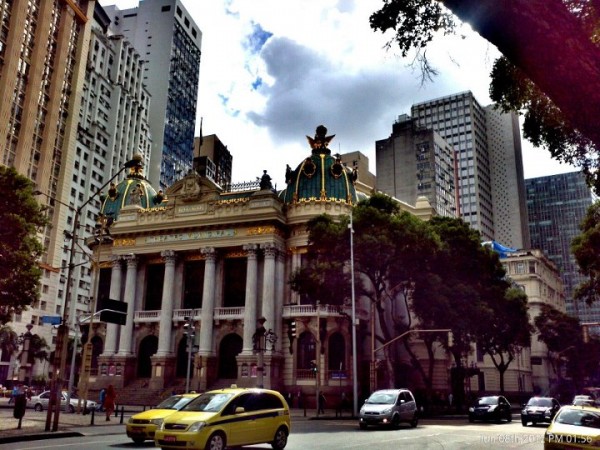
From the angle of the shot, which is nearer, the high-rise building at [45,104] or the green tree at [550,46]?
the green tree at [550,46]

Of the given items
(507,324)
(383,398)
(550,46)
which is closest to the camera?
(550,46)

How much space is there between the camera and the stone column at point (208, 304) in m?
49.3

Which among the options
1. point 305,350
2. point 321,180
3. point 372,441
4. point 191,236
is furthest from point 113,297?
point 372,441

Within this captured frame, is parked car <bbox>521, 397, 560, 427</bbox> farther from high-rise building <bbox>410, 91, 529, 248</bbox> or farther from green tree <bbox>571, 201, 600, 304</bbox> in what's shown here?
high-rise building <bbox>410, 91, 529, 248</bbox>

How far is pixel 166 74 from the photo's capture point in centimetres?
12188

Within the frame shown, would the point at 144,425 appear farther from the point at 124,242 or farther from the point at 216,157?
the point at 216,157

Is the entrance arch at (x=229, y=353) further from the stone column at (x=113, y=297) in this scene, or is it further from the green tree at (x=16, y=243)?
the green tree at (x=16, y=243)

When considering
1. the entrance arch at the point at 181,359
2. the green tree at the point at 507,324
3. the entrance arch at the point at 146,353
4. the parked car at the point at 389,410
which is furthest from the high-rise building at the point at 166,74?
the parked car at the point at 389,410

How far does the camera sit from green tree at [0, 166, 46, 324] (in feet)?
103

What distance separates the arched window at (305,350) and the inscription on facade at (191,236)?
36.7ft

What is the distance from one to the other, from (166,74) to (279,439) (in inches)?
4568

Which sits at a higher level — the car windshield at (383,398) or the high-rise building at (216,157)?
the high-rise building at (216,157)

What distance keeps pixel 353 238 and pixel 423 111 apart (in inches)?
4333

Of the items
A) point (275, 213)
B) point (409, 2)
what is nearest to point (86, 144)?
point (275, 213)
